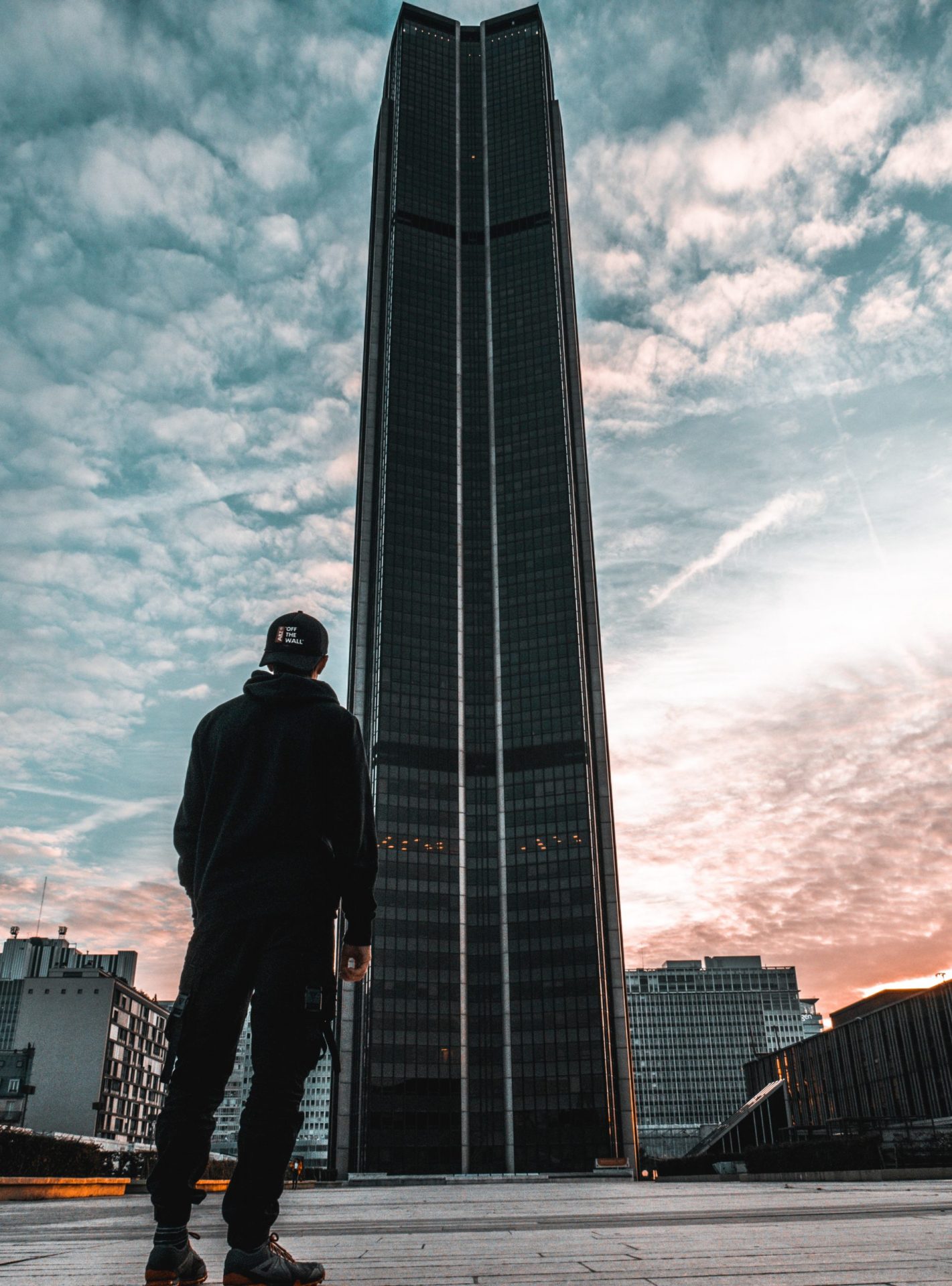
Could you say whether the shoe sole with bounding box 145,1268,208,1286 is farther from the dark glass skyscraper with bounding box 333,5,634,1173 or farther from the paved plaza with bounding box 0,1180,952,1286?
the dark glass skyscraper with bounding box 333,5,634,1173

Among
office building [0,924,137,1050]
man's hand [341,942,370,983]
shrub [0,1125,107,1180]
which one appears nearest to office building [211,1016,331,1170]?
office building [0,924,137,1050]

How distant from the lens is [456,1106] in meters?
91.2

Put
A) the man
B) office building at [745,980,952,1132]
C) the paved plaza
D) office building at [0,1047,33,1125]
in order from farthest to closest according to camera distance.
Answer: office building at [0,1047,33,1125] → office building at [745,980,952,1132] → the man → the paved plaza

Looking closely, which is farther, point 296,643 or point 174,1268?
point 296,643

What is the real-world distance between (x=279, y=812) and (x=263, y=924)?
1.44 ft

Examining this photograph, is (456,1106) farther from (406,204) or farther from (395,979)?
(406,204)

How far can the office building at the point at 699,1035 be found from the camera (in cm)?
15300

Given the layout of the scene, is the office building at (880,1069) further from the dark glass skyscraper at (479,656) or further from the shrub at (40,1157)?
the shrub at (40,1157)

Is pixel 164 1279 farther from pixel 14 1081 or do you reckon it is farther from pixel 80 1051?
pixel 80 1051

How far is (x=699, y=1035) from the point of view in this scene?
16162 cm

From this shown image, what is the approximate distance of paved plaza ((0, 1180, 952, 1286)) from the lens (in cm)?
245

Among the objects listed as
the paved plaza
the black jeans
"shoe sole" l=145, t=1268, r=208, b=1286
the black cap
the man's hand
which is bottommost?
the paved plaza

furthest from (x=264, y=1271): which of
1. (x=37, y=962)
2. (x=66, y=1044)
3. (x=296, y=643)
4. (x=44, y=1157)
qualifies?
(x=37, y=962)

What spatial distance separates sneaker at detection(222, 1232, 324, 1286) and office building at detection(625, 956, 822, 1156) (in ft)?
527
